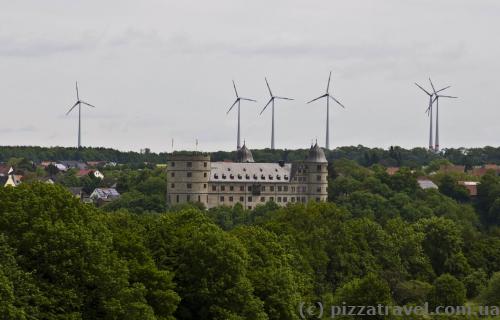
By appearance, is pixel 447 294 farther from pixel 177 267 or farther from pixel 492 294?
pixel 177 267

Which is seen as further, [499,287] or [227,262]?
[499,287]

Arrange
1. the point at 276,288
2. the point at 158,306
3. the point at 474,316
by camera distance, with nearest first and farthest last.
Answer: the point at 158,306 < the point at 276,288 < the point at 474,316

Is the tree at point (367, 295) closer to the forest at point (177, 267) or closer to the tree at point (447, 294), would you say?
the forest at point (177, 267)

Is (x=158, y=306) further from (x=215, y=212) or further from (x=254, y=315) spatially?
(x=215, y=212)

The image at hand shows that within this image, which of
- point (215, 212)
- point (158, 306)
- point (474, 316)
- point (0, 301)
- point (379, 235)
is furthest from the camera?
point (215, 212)

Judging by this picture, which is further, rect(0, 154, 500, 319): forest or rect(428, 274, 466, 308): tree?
rect(428, 274, 466, 308): tree

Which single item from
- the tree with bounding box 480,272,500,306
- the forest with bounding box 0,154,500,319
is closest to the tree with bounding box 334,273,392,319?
the forest with bounding box 0,154,500,319

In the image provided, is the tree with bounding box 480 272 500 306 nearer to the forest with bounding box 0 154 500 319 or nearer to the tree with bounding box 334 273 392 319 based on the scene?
the forest with bounding box 0 154 500 319

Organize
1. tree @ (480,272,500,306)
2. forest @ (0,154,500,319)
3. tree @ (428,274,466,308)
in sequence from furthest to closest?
tree @ (428,274,466,308)
tree @ (480,272,500,306)
forest @ (0,154,500,319)

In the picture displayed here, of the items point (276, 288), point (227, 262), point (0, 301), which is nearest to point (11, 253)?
point (0, 301)
